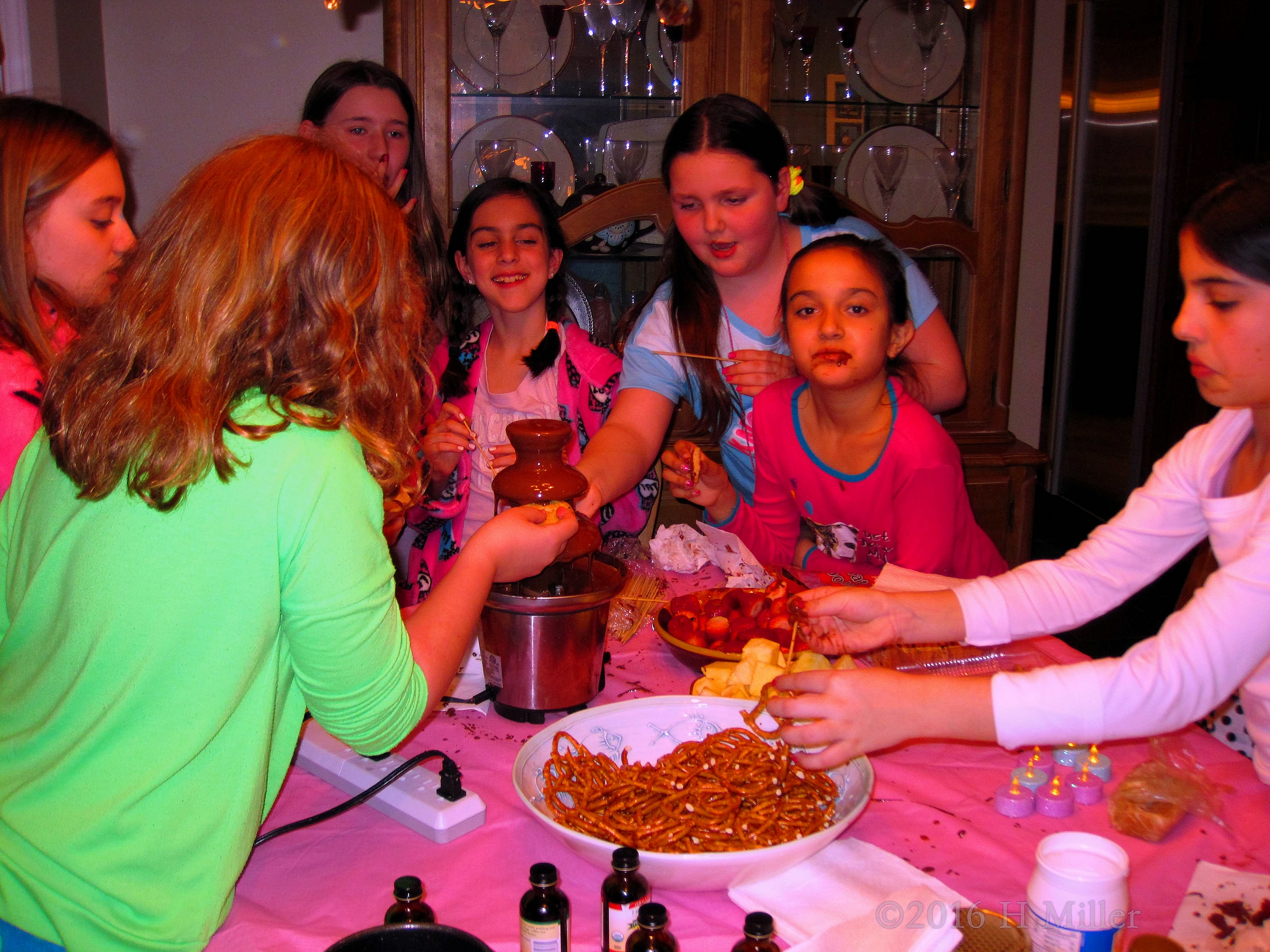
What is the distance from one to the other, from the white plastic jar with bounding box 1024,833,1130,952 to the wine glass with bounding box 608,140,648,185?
2.69 meters

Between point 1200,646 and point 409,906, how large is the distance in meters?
0.89

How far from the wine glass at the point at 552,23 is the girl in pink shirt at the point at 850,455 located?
1.46 m

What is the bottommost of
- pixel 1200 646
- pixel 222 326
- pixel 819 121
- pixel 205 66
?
pixel 1200 646

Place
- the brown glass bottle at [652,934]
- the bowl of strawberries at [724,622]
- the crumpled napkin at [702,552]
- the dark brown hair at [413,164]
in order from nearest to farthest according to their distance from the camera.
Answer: the brown glass bottle at [652,934]
the bowl of strawberries at [724,622]
the crumpled napkin at [702,552]
the dark brown hair at [413,164]

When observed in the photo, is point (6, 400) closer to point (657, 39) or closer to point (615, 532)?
point (615, 532)

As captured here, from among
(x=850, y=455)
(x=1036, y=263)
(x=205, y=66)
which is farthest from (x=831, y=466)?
(x=1036, y=263)

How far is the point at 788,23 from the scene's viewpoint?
315 cm

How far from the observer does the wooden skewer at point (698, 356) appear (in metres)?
2.40

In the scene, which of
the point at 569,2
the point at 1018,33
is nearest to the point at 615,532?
the point at 569,2

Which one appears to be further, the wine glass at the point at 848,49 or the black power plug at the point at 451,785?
the wine glass at the point at 848,49

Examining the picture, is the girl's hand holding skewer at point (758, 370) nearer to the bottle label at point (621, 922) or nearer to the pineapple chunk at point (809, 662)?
the pineapple chunk at point (809, 662)

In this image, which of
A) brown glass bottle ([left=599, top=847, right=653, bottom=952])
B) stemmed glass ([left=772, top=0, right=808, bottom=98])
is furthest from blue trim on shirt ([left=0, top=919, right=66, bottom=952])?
stemmed glass ([left=772, top=0, right=808, bottom=98])

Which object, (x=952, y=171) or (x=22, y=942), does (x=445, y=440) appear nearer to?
(x=22, y=942)

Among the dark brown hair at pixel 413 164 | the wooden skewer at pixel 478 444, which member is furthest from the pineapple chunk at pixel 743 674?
the dark brown hair at pixel 413 164
